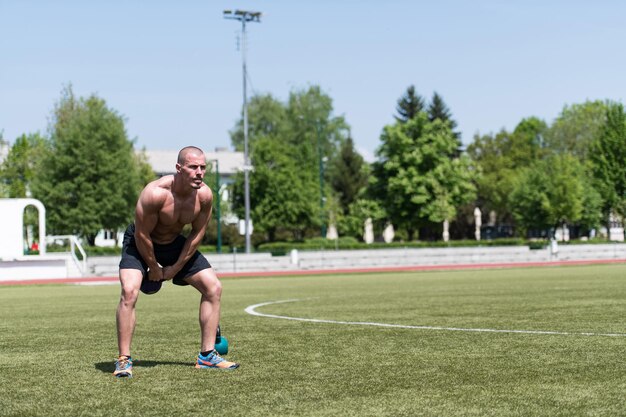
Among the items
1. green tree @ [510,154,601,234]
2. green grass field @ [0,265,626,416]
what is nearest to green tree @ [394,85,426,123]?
green tree @ [510,154,601,234]

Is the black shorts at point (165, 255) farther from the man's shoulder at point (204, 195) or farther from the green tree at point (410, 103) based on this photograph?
the green tree at point (410, 103)

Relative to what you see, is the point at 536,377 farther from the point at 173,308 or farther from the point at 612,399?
the point at 173,308

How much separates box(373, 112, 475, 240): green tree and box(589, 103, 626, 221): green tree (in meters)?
11.8

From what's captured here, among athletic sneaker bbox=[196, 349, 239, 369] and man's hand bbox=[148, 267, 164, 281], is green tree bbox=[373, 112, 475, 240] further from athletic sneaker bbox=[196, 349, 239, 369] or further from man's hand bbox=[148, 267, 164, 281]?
man's hand bbox=[148, 267, 164, 281]

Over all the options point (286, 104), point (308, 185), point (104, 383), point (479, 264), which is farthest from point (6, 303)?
point (286, 104)

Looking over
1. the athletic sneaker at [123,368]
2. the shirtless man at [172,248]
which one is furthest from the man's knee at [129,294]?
the athletic sneaker at [123,368]

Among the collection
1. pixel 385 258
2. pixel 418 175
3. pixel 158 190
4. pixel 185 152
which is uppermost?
pixel 418 175

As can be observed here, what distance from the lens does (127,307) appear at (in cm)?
823

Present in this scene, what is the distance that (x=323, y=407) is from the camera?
6.22 meters

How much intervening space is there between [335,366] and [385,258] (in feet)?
135

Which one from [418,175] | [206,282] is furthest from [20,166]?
[206,282]

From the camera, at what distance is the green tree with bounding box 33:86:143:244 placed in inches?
2574

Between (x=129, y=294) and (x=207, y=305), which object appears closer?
(x=129, y=294)

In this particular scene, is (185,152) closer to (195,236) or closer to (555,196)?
(195,236)
